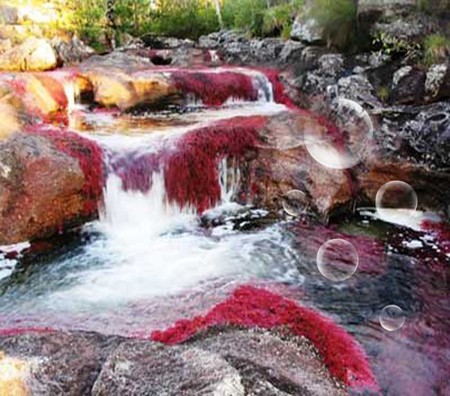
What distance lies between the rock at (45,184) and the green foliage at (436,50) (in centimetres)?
707

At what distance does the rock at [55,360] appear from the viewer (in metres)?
3.25

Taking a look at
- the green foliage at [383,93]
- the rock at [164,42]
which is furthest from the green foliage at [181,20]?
the green foliage at [383,93]

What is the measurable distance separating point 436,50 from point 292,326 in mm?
7469

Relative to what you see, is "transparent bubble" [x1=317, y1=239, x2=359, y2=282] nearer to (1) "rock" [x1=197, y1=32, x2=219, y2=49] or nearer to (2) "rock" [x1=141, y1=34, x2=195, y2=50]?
(1) "rock" [x1=197, y1=32, x2=219, y2=49]

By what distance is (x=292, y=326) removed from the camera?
482 centimetres

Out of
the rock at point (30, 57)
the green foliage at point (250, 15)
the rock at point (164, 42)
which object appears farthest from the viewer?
the rock at point (164, 42)

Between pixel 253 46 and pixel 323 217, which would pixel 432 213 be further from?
pixel 253 46

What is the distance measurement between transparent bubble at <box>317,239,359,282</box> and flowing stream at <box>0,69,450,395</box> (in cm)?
14

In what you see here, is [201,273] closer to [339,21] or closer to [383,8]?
[383,8]

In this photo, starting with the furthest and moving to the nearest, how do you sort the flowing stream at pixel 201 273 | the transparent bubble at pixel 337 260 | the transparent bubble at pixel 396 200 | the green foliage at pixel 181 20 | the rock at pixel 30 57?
the green foliage at pixel 181 20, the rock at pixel 30 57, the transparent bubble at pixel 396 200, the transparent bubble at pixel 337 260, the flowing stream at pixel 201 273

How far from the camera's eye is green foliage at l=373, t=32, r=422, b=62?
33.2 ft

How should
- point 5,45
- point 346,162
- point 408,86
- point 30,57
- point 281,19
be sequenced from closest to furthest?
1. point 346,162
2. point 408,86
3. point 30,57
4. point 5,45
5. point 281,19

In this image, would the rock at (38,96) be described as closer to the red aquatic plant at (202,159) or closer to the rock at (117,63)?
the rock at (117,63)

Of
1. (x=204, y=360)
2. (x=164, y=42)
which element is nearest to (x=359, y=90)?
(x=204, y=360)
